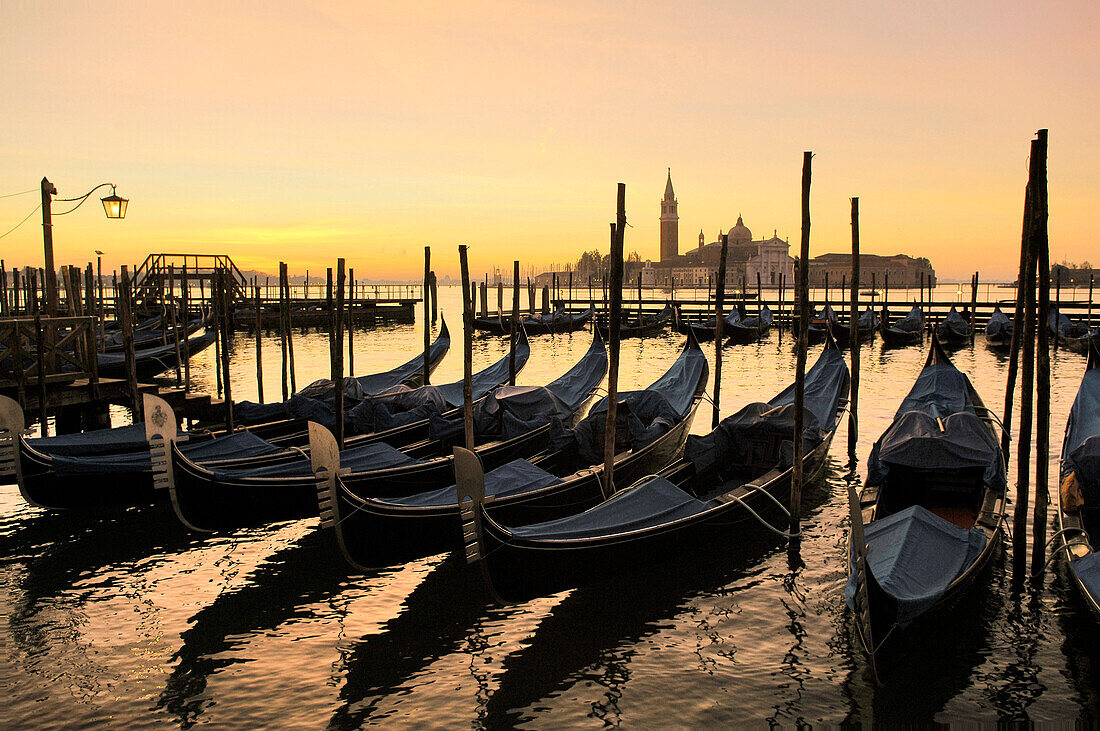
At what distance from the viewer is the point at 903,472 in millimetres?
6398

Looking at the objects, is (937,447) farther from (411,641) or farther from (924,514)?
(411,641)

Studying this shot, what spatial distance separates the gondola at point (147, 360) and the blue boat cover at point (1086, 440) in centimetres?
1219

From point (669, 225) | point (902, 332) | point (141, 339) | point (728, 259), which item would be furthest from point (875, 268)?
point (141, 339)

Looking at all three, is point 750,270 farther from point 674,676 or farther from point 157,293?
point 674,676

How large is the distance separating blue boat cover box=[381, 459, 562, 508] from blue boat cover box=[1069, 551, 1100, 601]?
3.54m

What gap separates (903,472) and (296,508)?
513 cm

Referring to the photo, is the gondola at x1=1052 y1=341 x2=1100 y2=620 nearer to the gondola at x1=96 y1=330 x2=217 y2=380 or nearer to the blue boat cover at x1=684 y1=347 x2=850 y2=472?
the blue boat cover at x1=684 y1=347 x2=850 y2=472

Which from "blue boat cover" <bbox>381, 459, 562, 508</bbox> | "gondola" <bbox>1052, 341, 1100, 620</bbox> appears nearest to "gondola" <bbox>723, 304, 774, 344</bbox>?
"gondola" <bbox>1052, 341, 1100, 620</bbox>

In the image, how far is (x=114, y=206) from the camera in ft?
29.0

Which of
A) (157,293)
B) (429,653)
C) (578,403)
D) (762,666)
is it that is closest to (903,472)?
(762,666)

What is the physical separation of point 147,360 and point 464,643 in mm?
12463

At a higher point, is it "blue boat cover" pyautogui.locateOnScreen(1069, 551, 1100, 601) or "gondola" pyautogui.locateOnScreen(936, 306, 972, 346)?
"gondola" pyautogui.locateOnScreen(936, 306, 972, 346)

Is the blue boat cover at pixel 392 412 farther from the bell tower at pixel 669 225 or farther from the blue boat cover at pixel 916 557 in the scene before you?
the bell tower at pixel 669 225

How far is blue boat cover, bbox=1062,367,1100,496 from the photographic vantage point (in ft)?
17.5
